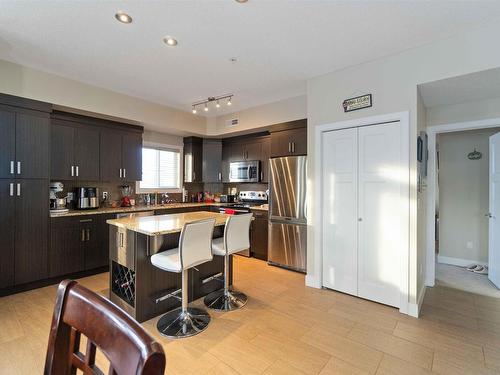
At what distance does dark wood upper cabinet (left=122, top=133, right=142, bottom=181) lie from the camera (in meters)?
4.46

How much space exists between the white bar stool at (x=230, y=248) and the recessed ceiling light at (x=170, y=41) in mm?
1938

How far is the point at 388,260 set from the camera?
2922 millimetres

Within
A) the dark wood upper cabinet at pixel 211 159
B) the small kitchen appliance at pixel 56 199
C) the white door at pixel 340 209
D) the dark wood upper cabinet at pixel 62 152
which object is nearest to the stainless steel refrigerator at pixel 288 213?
the white door at pixel 340 209

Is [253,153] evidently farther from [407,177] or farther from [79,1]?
[79,1]

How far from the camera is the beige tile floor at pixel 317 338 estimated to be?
1973mm

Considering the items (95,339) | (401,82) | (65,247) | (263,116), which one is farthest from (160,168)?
(95,339)

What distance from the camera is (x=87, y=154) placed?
13.1 feet

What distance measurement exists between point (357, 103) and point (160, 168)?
4.06 meters

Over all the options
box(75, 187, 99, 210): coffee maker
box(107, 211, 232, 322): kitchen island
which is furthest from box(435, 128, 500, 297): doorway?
box(75, 187, 99, 210): coffee maker

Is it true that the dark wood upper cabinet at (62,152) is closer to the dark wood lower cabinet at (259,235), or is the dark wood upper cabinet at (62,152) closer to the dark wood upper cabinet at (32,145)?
the dark wood upper cabinet at (32,145)

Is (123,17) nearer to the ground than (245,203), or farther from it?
farther from it

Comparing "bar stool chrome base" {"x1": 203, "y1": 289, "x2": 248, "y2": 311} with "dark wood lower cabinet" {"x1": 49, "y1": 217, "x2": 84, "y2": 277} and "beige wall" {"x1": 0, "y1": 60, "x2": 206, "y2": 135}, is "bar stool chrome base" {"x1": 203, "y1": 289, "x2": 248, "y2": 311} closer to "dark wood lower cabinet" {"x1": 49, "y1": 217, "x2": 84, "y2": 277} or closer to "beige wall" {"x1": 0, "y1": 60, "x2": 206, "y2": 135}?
"dark wood lower cabinet" {"x1": 49, "y1": 217, "x2": 84, "y2": 277}

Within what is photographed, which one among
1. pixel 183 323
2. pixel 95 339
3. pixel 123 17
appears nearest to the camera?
pixel 95 339

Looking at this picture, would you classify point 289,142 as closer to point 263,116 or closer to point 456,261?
point 263,116
